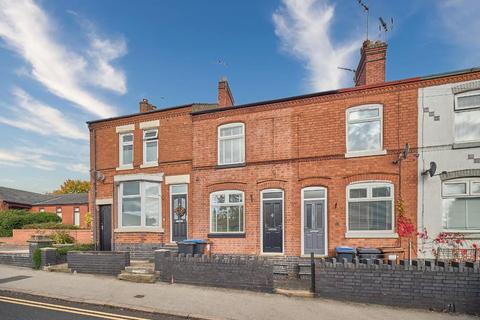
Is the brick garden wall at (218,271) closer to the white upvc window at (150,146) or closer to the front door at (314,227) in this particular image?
the front door at (314,227)

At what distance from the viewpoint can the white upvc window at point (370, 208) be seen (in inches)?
409

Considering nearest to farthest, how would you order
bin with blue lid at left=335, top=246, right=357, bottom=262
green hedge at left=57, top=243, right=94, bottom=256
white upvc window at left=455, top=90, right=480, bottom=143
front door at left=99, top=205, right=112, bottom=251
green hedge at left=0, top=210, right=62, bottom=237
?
white upvc window at left=455, top=90, right=480, bottom=143, bin with blue lid at left=335, top=246, right=357, bottom=262, green hedge at left=57, top=243, right=94, bottom=256, front door at left=99, top=205, right=112, bottom=251, green hedge at left=0, top=210, right=62, bottom=237

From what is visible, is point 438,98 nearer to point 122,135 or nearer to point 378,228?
point 378,228

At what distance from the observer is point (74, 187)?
196 feet

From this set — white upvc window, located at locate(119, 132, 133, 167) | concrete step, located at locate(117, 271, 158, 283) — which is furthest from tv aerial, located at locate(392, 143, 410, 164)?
white upvc window, located at locate(119, 132, 133, 167)

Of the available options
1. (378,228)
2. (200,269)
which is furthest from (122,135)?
(378,228)

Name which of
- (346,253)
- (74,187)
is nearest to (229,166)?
(346,253)

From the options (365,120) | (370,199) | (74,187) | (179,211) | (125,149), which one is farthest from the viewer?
(74,187)

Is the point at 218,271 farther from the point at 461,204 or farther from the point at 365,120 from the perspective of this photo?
→ the point at 461,204

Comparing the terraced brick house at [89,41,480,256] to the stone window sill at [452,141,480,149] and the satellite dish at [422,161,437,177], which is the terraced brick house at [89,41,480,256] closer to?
the satellite dish at [422,161,437,177]

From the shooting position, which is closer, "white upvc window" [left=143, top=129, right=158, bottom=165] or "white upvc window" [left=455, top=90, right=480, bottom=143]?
"white upvc window" [left=455, top=90, right=480, bottom=143]

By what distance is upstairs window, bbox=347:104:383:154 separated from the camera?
35.2ft

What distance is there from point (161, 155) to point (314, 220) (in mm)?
7484

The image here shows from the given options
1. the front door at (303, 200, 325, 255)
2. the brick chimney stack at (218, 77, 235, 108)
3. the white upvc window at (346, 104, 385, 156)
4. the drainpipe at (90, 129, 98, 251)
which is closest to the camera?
the white upvc window at (346, 104, 385, 156)
